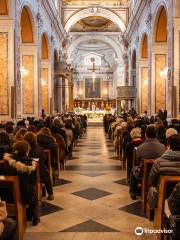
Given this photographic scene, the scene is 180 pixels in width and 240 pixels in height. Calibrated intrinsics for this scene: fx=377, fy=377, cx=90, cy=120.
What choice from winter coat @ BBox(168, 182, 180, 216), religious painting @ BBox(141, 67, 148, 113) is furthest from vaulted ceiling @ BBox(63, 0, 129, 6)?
winter coat @ BBox(168, 182, 180, 216)

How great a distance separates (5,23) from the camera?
13188mm

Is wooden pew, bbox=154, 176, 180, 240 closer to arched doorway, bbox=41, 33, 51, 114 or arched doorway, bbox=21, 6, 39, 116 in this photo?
arched doorway, bbox=21, 6, 39, 116

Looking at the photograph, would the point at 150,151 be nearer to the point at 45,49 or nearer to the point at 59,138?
the point at 59,138

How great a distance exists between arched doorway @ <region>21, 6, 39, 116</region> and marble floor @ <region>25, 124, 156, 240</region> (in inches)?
372

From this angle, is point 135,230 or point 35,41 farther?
point 35,41

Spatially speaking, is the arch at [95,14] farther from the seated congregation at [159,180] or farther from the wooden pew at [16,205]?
the wooden pew at [16,205]

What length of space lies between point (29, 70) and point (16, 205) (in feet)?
47.7

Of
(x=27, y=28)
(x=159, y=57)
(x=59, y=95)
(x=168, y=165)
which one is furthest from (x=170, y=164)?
(x=59, y=95)

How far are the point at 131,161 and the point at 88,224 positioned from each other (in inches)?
111

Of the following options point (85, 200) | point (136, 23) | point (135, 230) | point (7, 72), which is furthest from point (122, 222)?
point (136, 23)

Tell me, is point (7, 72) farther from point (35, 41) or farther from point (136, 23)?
point (136, 23)

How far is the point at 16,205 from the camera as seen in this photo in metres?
4.42

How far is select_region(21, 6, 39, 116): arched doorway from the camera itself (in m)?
18.2

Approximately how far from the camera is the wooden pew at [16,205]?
170 inches
